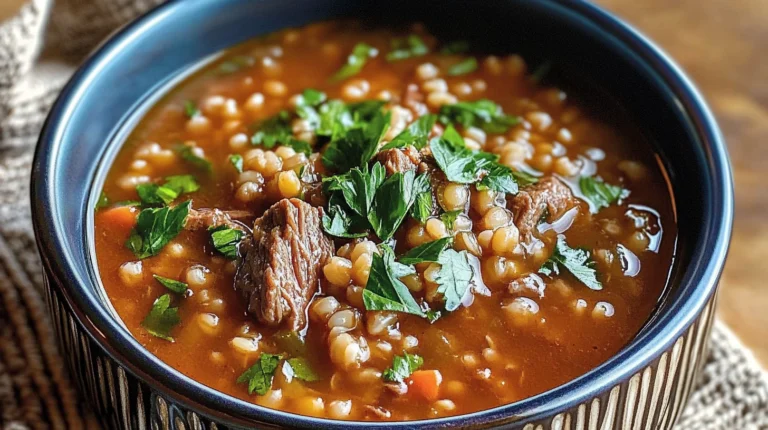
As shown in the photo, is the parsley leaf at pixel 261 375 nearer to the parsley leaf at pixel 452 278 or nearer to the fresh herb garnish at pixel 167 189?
the parsley leaf at pixel 452 278

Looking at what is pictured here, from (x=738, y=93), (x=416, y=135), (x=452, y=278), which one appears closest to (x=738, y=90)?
(x=738, y=93)

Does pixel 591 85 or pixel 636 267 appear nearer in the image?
pixel 636 267

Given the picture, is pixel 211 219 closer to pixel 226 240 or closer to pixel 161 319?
pixel 226 240

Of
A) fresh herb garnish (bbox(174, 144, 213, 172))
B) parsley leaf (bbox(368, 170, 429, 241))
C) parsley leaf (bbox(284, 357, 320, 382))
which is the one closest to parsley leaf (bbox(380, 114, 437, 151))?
parsley leaf (bbox(368, 170, 429, 241))

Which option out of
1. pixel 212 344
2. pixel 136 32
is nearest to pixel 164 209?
pixel 212 344

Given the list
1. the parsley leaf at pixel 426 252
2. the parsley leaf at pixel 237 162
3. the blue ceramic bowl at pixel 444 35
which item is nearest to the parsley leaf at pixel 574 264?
the blue ceramic bowl at pixel 444 35

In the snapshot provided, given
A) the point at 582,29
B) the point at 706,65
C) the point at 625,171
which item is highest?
the point at 582,29

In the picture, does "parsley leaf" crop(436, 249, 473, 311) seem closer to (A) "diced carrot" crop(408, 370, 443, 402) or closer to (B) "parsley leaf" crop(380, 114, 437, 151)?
(A) "diced carrot" crop(408, 370, 443, 402)

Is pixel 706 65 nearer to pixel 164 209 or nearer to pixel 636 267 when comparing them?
pixel 636 267
